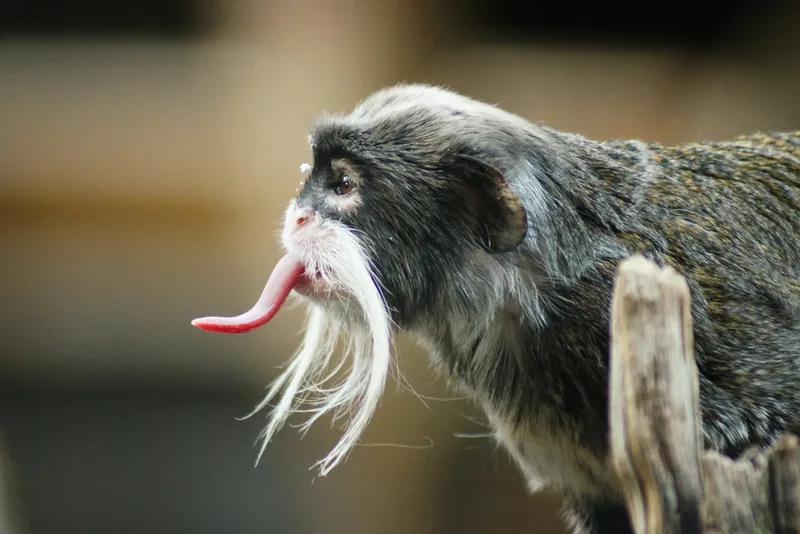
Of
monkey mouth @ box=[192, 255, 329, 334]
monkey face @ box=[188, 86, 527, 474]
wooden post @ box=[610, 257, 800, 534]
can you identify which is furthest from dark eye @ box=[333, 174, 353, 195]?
wooden post @ box=[610, 257, 800, 534]

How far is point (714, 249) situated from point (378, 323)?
0.55 metres

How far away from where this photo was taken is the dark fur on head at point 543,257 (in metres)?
1.11

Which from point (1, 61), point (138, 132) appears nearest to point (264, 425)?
point (138, 132)

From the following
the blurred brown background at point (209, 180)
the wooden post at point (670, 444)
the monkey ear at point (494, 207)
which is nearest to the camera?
the wooden post at point (670, 444)

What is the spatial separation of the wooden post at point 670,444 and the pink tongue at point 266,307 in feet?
1.71

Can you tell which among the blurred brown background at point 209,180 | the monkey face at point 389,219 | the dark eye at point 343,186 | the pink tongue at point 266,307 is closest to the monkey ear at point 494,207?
the monkey face at point 389,219

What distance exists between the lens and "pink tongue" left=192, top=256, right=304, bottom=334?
108 cm

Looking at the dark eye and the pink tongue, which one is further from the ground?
the dark eye

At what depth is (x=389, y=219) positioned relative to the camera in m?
1.12

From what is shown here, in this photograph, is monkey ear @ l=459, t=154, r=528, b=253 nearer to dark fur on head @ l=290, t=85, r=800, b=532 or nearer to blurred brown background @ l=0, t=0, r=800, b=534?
dark fur on head @ l=290, t=85, r=800, b=532

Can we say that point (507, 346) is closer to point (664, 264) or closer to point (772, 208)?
point (664, 264)

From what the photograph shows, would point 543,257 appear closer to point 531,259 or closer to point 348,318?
point 531,259

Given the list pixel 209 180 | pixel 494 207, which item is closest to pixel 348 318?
pixel 494 207

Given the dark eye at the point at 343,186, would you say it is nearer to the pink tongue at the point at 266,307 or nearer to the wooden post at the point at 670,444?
the pink tongue at the point at 266,307
